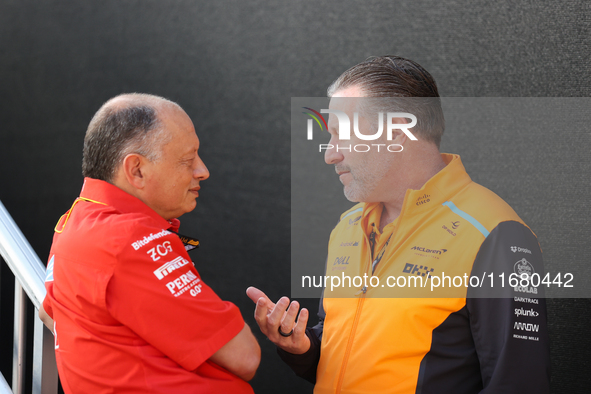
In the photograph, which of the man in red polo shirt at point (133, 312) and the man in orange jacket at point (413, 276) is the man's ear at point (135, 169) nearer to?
the man in red polo shirt at point (133, 312)

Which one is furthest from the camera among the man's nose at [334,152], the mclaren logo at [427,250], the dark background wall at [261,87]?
the dark background wall at [261,87]

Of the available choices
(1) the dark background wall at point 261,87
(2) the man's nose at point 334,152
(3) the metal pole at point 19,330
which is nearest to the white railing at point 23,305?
(3) the metal pole at point 19,330

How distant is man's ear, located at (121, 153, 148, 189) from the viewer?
1023 millimetres

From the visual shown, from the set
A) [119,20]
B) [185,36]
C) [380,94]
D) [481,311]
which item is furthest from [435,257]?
[119,20]

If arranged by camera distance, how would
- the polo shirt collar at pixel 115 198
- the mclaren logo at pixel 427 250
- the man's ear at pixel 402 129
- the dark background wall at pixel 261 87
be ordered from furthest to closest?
the dark background wall at pixel 261 87, the man's ear at pixel 402 129, the mclaren logo at pixel 427 250, the polo shirt collar at pixel 115 198

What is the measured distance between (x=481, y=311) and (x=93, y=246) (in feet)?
2.58

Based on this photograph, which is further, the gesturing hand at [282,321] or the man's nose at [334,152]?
the man's nose at [334,152]

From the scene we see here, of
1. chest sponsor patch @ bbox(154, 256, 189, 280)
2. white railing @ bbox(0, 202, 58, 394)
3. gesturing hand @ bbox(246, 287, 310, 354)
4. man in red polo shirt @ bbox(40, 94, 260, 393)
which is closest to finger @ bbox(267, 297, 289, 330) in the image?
gesturing hand @ bbox(246, 287, 310, 354)

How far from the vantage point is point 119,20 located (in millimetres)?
2471

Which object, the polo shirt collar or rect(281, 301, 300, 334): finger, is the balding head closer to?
the polo shirt collar

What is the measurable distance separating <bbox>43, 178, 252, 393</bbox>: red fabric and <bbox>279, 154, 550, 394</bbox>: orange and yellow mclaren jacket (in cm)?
36

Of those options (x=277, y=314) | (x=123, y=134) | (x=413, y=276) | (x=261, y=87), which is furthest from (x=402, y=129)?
(x=261, y=87)

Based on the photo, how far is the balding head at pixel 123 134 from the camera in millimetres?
1032

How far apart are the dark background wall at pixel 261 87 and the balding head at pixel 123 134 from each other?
1.13 meters
